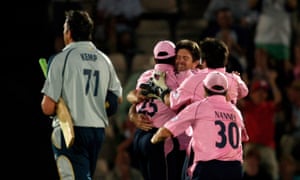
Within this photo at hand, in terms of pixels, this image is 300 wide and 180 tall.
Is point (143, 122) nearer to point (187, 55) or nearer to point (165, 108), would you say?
point (165, 108)

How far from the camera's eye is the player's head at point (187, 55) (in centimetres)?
1098

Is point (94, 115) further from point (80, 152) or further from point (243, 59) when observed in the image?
point (243, 59)

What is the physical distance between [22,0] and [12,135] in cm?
174

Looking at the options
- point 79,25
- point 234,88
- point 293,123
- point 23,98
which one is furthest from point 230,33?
point 79,25

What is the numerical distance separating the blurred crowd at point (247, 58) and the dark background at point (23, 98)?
38 centimetres

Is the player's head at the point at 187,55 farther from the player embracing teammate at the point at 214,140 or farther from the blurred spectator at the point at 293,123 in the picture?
the blurred spectator at the point at 293,123

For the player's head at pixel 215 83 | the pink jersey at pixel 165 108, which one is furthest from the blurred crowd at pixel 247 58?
the player's head at pixel 215 83

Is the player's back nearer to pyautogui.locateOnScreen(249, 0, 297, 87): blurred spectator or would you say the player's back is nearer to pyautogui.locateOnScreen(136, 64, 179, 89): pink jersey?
pyautogui.locateOnScreen(136, 64, 179, 89): pink jersey

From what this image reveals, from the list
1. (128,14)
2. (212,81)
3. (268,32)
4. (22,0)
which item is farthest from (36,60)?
(212,81)

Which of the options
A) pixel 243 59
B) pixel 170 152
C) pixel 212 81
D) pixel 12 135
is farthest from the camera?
pixel 243 59

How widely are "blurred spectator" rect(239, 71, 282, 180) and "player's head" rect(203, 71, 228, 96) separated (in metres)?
4.80

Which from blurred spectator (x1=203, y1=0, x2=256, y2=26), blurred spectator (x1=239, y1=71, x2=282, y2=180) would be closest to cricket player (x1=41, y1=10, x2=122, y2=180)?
blurred spectator (x1=239, y1=71, x2=282, y2=180)

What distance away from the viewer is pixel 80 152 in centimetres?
1064

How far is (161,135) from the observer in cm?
1024
